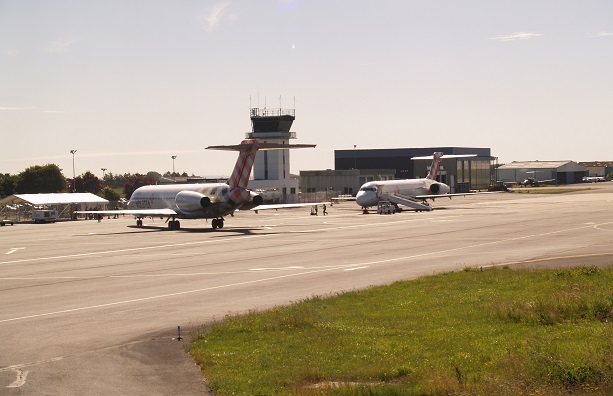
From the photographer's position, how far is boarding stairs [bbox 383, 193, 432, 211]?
93.5 m

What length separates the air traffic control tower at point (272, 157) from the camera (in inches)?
5089

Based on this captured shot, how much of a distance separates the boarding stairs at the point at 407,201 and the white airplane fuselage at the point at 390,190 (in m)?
0.38

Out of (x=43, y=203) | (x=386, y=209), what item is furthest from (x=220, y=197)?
(x=43, y=203)

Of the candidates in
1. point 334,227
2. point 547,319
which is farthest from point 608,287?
point 334,227

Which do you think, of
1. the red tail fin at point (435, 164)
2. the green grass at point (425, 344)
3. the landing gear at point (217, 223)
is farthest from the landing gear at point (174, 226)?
the green grass at point (425, 344)

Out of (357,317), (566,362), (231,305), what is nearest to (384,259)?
(231,305)

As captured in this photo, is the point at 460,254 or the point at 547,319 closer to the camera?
the point at 547,319

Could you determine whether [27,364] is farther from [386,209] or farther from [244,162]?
[386,209]

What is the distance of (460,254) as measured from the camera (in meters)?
41.4

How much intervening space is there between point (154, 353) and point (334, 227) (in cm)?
4916

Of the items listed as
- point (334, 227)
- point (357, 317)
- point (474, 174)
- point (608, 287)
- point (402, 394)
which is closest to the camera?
point (402, 394)

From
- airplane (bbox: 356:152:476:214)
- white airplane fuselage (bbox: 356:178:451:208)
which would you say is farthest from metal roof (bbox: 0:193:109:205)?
airplane (bbox: 356:152:476:214)

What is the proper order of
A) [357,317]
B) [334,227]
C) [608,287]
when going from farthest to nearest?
1. [334,227]
2. [608,287]
3. [357,317]

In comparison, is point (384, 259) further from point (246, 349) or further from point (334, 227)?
point (334, 227)
